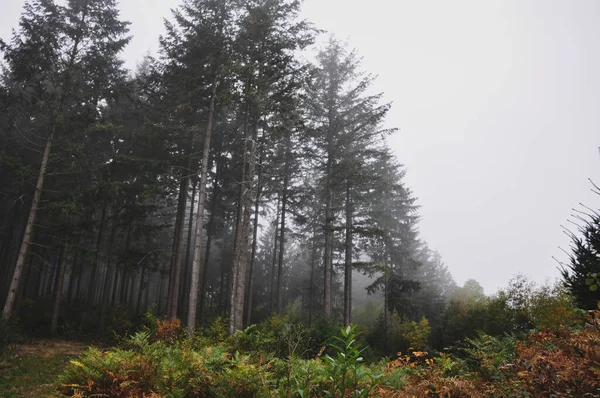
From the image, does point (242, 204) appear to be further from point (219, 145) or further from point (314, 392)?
point (314, 392)

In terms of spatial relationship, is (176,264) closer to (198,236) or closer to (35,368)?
(198,236)

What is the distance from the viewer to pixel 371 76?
19328 mm

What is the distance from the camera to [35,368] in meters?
9.92

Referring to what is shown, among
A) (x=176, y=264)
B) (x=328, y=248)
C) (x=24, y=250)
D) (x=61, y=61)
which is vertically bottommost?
(x=176, y=264)

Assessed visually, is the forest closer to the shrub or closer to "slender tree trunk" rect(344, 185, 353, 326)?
the shrub

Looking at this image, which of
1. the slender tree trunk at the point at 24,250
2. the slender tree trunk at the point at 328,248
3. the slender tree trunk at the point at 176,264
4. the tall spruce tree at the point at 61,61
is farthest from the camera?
the slender tree trunk at the point at 328,248

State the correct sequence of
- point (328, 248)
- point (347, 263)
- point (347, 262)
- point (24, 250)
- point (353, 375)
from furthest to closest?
1. point (328, 248)
2. point (347, 262)
3. point (347, 263)
4. point (24, 250)
5. point (353, 375)

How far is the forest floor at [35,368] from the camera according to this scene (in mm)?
7617

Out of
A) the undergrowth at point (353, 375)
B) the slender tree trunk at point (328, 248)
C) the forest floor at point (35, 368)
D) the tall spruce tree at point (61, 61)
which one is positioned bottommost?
the forest floor at point (35, 368)

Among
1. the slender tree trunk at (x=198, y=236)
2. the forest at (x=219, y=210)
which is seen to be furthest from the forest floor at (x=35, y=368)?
the slender tree trunk at (x=198, y=236)

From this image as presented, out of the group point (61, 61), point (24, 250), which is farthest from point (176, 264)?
point (61, 61)

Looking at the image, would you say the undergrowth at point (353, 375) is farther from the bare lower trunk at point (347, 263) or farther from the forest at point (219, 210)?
the bare lower trunk at point (347, 263)

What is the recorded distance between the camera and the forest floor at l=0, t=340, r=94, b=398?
7.62 m

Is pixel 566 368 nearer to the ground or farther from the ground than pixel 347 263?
nearer to the ground
